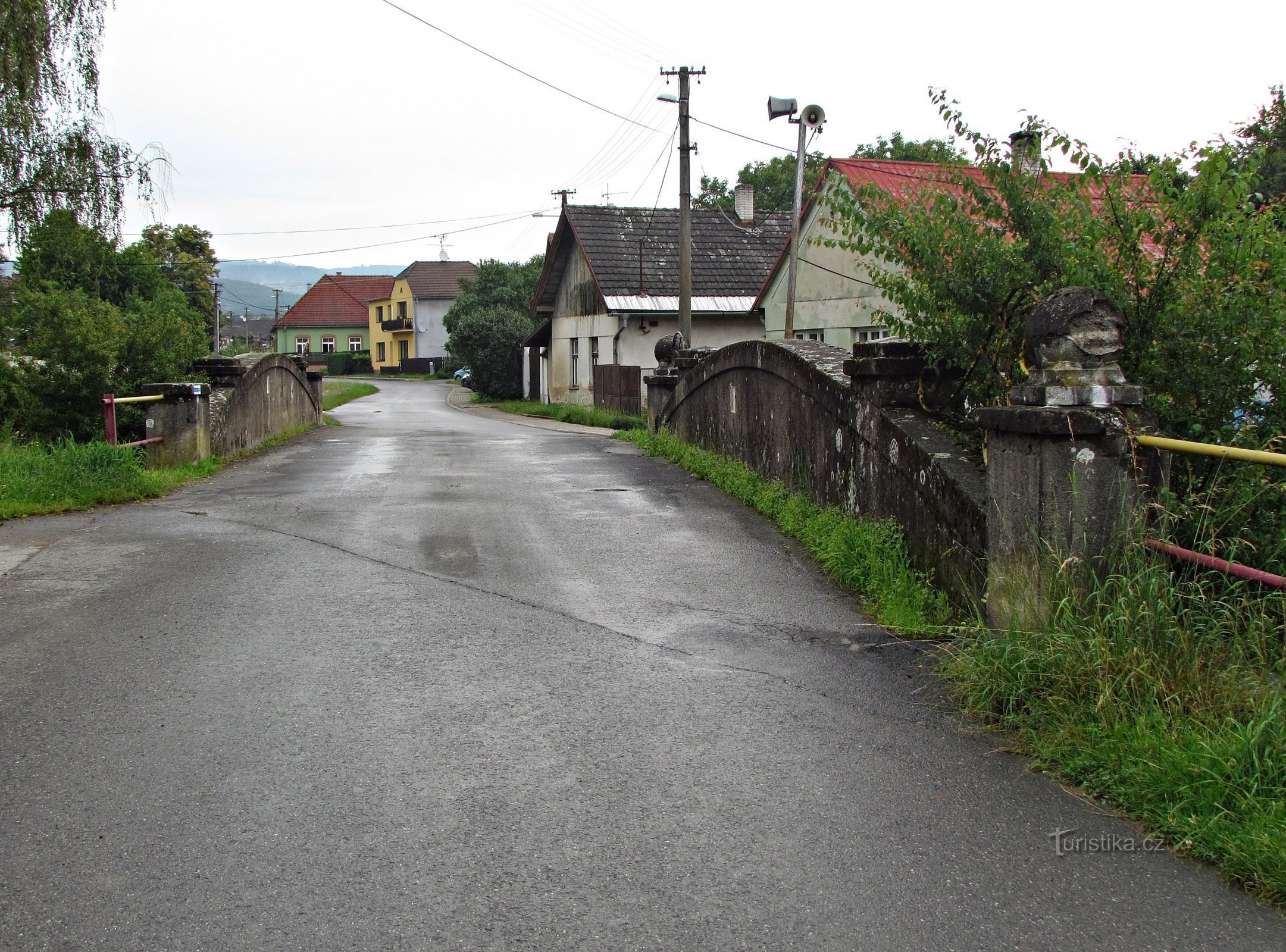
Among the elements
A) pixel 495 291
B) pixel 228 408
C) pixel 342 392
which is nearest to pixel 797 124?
pixel 228 408

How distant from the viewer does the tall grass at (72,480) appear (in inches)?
404

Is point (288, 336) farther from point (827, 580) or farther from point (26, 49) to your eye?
point (827, 580)

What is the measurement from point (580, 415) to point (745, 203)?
1160 cm

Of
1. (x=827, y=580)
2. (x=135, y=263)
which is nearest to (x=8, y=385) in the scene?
(x=827, y=580)

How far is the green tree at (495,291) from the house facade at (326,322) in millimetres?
35621

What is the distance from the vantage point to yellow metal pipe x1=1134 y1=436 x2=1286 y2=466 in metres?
3.84

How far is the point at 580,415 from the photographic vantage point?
31453 mm

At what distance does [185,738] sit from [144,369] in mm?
11757

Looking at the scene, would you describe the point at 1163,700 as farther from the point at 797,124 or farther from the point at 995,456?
the point at 797,124

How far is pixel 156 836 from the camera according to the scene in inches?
145

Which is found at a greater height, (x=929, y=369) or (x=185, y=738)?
(x=929, y=369)

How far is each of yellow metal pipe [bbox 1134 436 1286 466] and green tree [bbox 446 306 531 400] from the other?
43.1 meters

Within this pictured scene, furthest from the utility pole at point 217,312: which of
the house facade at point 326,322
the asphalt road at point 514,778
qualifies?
the asphalt road at point 514,778

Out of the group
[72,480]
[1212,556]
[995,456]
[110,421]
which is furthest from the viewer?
[110,421]
